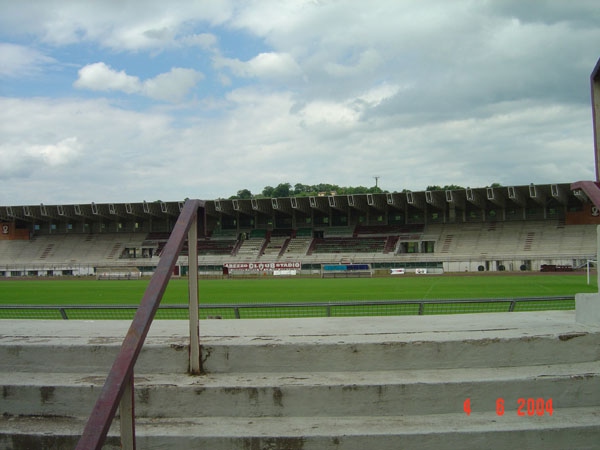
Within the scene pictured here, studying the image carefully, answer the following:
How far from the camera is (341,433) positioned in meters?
3.05

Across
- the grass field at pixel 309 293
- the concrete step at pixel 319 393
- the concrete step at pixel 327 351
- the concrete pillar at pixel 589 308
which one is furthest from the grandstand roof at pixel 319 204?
the concrete step at pixel 319 393

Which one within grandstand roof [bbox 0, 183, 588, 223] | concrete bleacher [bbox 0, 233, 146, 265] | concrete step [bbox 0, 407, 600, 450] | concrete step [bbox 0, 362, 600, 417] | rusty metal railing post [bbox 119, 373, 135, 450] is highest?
grandstand roof [bbox 0, 183, 588, 223]

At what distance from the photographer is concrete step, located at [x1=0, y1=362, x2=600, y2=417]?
3.30 metres

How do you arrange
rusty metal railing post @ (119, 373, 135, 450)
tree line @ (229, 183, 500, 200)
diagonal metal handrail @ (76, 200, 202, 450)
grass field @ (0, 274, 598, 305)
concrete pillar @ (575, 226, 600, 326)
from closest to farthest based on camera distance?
diagonal metal handrail @ (76, 200, 202, 450)
rusty metal railing post @ (119, 373, 135, 450)
concrete pillar @ (575, 226, 600, 326)
grass field @ (0, 274, 598, 305)
tree line @ (229, 183, 500, 200)

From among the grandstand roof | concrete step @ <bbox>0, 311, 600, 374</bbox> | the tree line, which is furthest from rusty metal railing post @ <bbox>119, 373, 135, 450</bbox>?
the tree line

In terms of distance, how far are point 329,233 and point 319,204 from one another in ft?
14.8

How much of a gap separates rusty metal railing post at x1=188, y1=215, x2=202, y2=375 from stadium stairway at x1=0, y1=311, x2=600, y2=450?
0.24 ft

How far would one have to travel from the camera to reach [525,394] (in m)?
3.38

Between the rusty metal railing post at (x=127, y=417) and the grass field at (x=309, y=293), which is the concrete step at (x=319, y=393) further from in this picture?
the grass field at (x=309, y=293)

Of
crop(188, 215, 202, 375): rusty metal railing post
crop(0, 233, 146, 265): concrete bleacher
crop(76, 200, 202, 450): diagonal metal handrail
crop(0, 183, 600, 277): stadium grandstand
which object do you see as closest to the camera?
crop(76, 200, 202, 450): diagonal metal handrail

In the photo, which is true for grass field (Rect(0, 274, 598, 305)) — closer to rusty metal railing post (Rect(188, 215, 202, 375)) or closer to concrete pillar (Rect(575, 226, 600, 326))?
concrete pillar (Rect(575, 226, 600, 326))

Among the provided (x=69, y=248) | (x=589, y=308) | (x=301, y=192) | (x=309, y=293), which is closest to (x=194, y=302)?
(x=589, y=308)

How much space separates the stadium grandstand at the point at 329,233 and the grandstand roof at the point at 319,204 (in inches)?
5.2

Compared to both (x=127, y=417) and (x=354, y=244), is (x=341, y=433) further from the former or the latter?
(x=354, y=244)
